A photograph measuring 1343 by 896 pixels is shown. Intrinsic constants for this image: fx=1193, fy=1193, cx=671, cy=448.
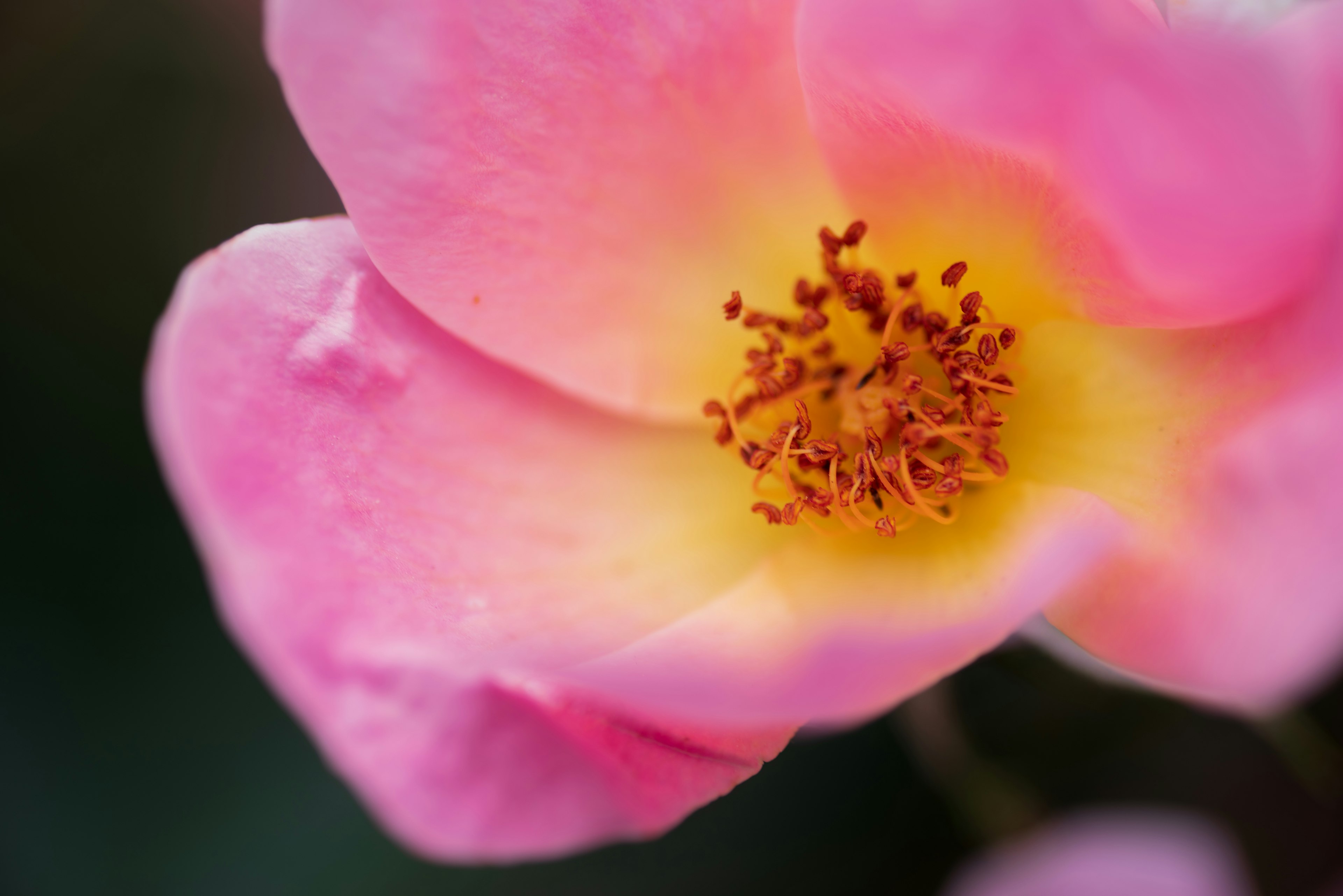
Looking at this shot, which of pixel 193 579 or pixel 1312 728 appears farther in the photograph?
pixel 193 579

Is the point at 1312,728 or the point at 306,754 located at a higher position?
the point at 1312,728

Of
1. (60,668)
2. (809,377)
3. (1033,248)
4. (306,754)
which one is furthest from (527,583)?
(60,668)

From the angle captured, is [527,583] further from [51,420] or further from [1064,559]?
[51,420]

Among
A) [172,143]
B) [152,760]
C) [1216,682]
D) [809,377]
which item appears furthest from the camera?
[172,143]

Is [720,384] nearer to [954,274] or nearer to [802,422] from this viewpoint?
[802,422]

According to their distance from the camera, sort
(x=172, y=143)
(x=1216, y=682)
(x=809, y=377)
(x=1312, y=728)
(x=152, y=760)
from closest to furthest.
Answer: (x=1216, y=682) → (x=809, y=377) → (x=1312, y=728) → (x=152, y=760) → (x=172, y=143)

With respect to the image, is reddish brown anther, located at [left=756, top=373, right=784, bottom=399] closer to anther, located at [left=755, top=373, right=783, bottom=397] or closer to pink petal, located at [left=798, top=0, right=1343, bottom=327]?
anther, located at [left=755, top=373, right=783, bottom=397]
